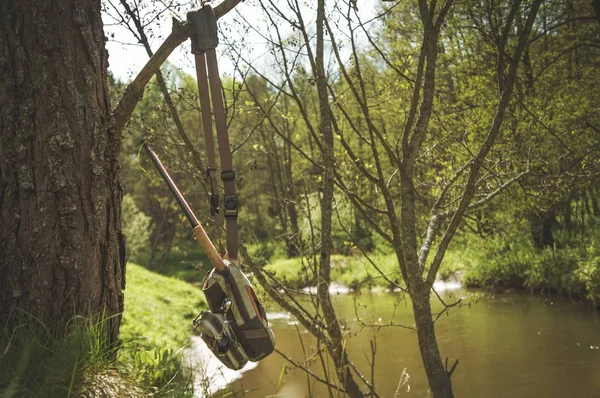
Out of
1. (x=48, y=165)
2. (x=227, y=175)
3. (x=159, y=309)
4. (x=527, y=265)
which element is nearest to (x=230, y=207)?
(x=227, y=175)

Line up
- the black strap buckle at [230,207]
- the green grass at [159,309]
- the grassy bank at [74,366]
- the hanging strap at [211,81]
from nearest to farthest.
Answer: the grassy bank at [74,366] < the black strap buckle at [230,207] < the hanging strap at [211,81] < the green grass at [159,309]

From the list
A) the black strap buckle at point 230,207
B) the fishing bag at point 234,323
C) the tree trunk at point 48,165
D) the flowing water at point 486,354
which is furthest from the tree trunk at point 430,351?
the tree trunk at point 48,165

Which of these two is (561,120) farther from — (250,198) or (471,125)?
(250,198)

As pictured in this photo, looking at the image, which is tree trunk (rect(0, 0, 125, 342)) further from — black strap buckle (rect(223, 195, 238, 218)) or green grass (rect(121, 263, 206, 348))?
green grass (rect(121, 263, 206, 348))

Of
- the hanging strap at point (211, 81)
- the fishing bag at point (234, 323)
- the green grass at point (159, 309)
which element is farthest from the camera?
the green grass at point (159, 309)

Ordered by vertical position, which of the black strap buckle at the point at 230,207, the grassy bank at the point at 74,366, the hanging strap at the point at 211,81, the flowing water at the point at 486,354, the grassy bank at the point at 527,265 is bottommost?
the flowing water at the point at 486,354

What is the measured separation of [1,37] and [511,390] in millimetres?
7286

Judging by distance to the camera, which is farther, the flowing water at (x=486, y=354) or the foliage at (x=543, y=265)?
the foliage at (x=543, y=265)

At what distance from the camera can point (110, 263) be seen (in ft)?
9.22

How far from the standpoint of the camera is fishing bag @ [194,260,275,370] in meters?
2.56

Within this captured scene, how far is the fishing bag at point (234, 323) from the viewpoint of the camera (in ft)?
8.41

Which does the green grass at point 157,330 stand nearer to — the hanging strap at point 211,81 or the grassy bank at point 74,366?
the grassy bank at point 74,366

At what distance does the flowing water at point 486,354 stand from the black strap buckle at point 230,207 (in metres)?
3.55

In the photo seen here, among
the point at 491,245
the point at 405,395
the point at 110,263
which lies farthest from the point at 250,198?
the point at 110,263
